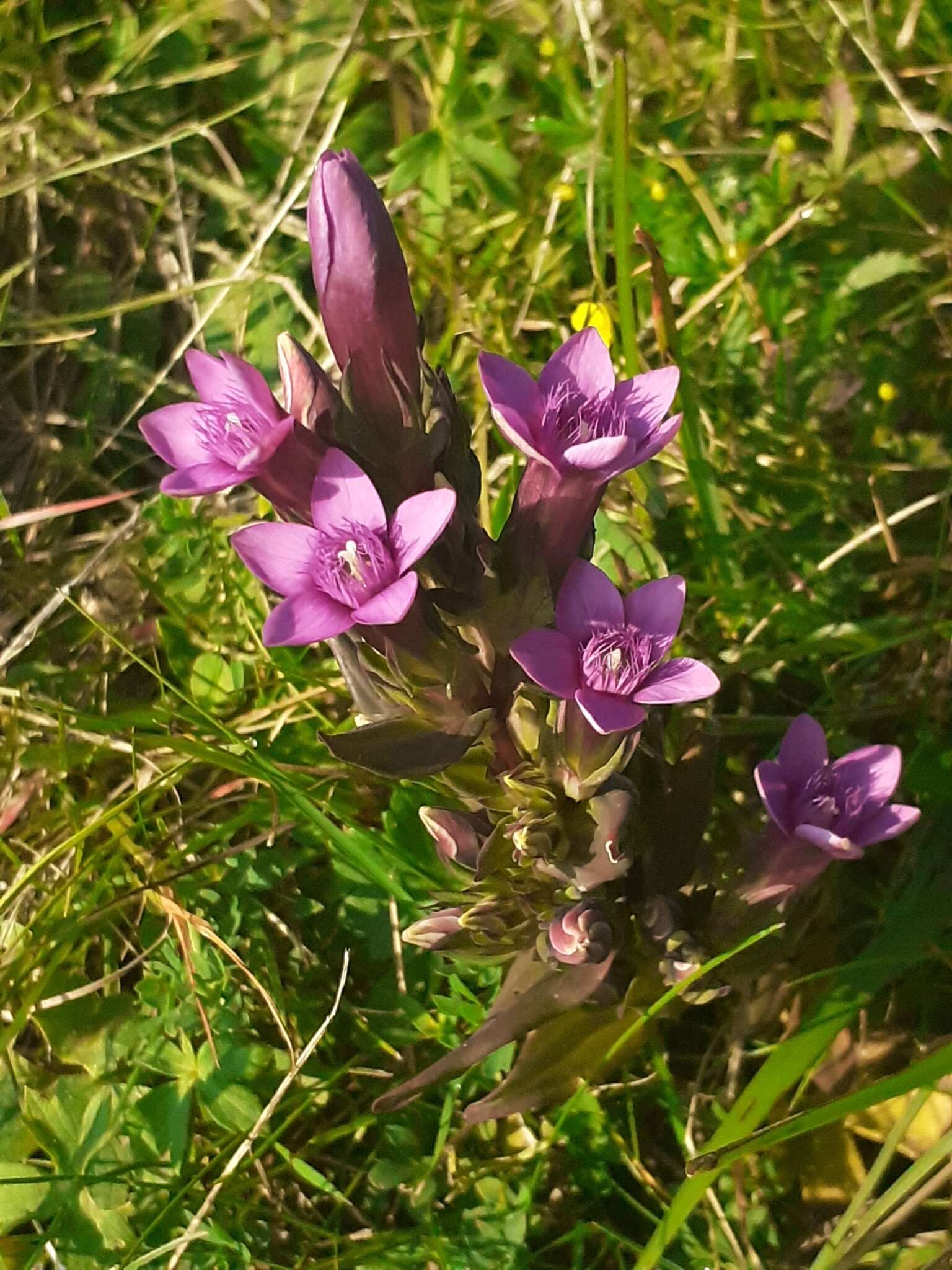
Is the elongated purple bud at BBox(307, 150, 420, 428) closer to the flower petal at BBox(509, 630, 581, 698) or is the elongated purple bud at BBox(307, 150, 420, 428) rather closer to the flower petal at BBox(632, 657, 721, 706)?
the flower petal at BBox(509, 630, 581, 698)

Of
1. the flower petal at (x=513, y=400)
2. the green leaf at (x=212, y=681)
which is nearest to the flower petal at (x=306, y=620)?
the flower petal at (x=513, y=400)

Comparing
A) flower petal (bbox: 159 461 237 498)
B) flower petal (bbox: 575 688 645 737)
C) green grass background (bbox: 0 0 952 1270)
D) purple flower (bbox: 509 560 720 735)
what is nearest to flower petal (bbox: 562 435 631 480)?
purple flower (bbox: 509 560 720 735)

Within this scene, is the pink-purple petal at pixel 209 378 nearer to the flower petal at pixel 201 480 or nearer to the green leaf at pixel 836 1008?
the flower petal at pixel 201 480

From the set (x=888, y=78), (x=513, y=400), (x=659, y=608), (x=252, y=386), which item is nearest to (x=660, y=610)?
(x=659, y=608)

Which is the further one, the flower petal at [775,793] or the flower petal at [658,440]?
the flower petal at [775,793]

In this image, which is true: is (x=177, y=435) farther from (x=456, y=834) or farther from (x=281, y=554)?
(x=456, y=834)

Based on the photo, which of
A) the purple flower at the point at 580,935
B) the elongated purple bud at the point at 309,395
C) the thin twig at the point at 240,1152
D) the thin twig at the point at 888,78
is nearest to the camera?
the elongated purple bud at the point at 309,395
